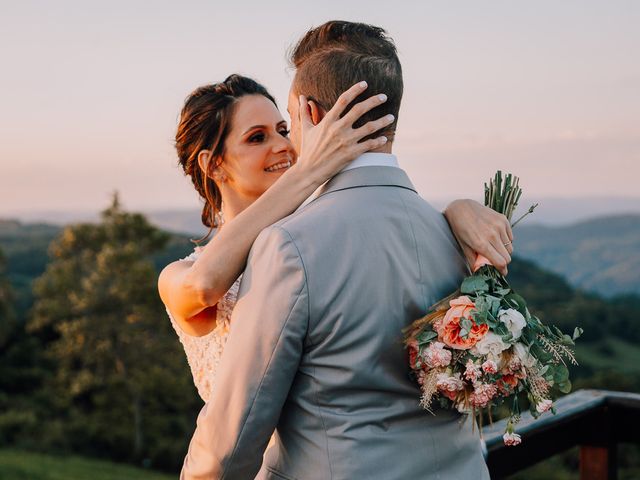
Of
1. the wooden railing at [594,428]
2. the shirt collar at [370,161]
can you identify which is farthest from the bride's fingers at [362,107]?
the wooden railing at [594,428]

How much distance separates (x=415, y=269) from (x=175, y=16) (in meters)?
8.87

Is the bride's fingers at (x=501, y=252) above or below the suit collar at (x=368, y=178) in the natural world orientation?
below

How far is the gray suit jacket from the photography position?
5.47 ft

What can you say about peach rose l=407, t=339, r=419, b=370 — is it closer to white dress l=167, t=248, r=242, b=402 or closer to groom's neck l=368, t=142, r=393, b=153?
groom's neck l=368, t=142, r=393, b=153

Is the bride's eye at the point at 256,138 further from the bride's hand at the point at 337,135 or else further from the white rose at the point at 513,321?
the white rose at the point at 513,321

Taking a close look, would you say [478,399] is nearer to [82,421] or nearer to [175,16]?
[175,16]

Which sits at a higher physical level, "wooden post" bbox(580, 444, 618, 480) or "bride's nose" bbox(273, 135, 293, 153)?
"bride's nose" bbox(273, 135, 293, 153)

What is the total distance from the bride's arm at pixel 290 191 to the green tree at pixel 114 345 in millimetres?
20617

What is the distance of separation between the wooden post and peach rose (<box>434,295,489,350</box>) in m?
2.21

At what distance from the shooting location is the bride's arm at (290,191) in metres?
1.84

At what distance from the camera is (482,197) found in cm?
216

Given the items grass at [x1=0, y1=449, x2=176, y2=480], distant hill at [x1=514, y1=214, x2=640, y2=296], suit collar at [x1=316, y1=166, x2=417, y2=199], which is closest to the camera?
suit collar at [x1=316, y1=166, x2=417, y2=199]

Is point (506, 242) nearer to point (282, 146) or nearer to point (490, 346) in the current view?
point (490, 346)

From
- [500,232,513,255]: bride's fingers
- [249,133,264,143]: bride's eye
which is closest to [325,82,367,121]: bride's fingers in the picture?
[500,232,513,255]: bride's fingers
